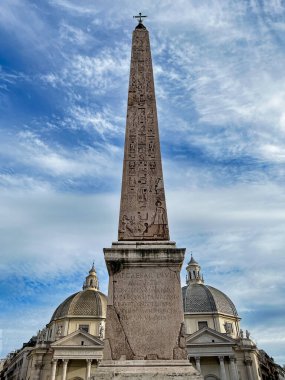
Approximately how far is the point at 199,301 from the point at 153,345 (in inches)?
1508

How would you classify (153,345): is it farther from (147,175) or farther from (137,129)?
(137,129)

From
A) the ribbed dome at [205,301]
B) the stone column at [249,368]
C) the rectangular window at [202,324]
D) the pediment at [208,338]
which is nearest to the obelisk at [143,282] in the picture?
the pediment at [208,338]

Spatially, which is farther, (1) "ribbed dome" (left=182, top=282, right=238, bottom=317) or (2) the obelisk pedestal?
(1) "ribbed dome" (left=182, top=282, right=238, bottom=317)

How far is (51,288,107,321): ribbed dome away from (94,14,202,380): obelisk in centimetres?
3680

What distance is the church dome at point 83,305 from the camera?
41.3 m

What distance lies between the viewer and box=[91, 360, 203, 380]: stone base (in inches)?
192

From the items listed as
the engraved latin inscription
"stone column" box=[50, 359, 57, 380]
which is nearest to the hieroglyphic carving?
the engraved latin inscription

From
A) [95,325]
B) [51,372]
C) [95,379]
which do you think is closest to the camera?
[95,379]

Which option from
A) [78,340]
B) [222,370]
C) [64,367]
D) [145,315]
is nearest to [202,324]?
[222,370]

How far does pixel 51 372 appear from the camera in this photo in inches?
1391

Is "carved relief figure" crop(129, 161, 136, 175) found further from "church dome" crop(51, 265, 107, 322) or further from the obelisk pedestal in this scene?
"church dome" crop(51, 265, 107, 322)

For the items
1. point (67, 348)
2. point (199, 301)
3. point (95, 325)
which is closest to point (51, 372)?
point (67, 348)

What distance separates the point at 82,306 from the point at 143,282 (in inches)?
1523

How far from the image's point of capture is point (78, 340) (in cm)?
3612
